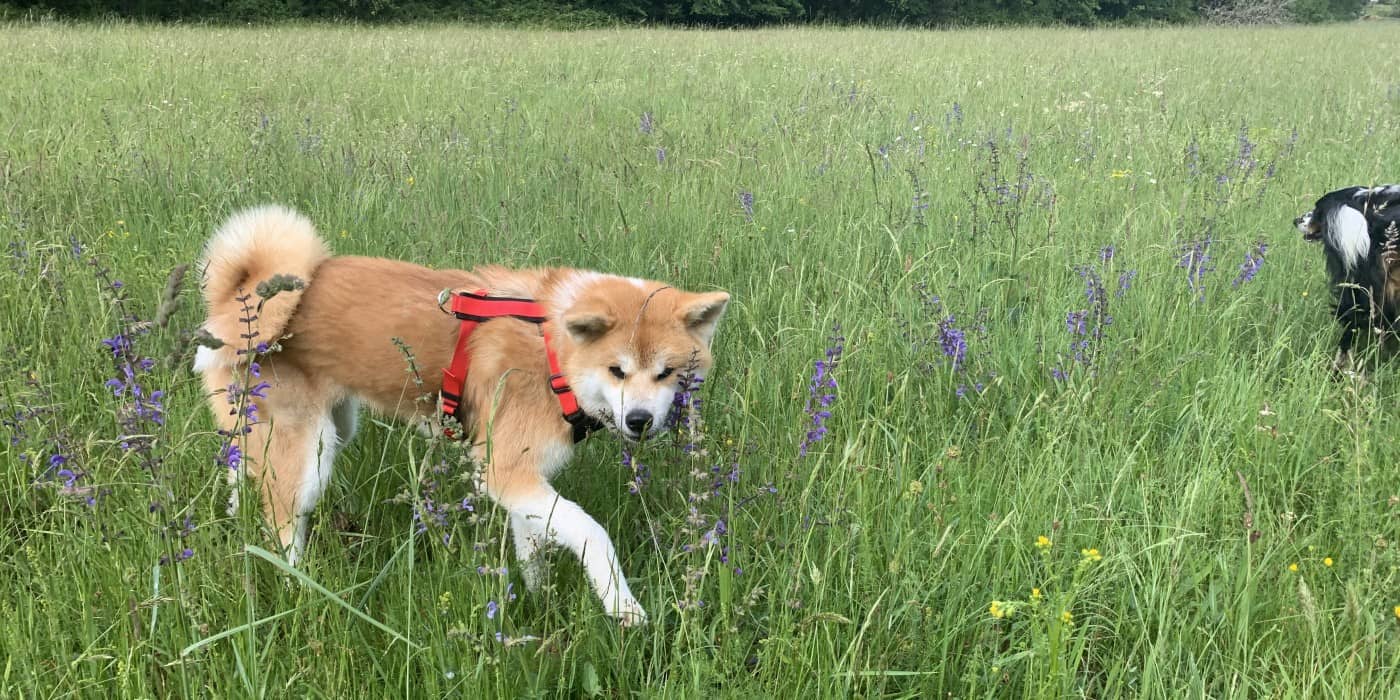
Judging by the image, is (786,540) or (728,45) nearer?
(786,540)

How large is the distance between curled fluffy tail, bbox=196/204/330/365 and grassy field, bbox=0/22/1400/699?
141mm

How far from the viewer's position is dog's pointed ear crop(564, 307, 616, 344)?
2330 mm

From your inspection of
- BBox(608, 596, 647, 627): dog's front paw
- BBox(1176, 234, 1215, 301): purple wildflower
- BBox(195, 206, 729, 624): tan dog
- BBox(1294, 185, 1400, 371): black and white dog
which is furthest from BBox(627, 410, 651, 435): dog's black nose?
BBox(1294, 185, 1400, 371): black and white dog

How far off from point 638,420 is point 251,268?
1.31 m

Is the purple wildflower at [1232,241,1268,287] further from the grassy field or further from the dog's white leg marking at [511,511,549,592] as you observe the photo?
the dog's white leg marking at [511,511,549,592]

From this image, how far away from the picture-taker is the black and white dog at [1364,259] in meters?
3.24

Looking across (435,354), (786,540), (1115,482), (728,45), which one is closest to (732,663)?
(786,540)

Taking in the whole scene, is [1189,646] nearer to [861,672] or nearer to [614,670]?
[861,672]

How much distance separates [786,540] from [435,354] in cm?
127

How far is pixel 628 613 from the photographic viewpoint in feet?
5.87

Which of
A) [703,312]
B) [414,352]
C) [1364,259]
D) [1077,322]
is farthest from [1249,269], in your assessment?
[414,352]

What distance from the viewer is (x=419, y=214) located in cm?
414

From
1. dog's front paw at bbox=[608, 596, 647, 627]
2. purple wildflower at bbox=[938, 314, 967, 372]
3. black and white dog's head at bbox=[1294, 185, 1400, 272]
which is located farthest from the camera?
black and white dog's head at bbox=[1294, 185, 1400, 272]

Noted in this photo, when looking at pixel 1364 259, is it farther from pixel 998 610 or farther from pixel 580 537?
pixel 580 537
